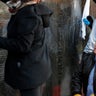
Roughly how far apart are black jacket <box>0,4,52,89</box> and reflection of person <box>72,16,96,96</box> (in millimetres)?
632

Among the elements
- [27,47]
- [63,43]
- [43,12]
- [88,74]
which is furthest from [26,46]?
[63,43]

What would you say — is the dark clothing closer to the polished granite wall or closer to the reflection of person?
the reflection of person

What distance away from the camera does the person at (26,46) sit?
3.31 m

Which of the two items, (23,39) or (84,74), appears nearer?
(23,39)

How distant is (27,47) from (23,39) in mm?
80

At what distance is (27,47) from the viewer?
10.8 feet

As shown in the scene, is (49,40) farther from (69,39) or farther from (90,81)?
(90,81)

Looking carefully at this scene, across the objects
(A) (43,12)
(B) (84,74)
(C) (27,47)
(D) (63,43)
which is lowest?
(B) (84,74)

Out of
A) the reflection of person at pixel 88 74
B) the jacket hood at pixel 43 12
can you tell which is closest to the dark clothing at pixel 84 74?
the reflection of person at pixel 88 74

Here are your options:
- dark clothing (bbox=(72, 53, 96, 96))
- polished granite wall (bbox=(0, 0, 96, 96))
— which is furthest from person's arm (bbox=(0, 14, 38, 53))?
polished granite wall (bbox=(0, 0, 96, 96))

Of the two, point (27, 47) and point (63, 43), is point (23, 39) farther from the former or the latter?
point (63, 43)

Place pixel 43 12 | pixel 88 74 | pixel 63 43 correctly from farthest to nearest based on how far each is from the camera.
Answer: pixel 63 43 → pixel 88 74 → pixel 43 12

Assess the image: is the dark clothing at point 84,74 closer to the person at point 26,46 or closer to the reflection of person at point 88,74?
the reflection of person at point 88,74

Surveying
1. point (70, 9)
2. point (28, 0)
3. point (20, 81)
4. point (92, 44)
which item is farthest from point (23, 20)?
point (70, 9)
